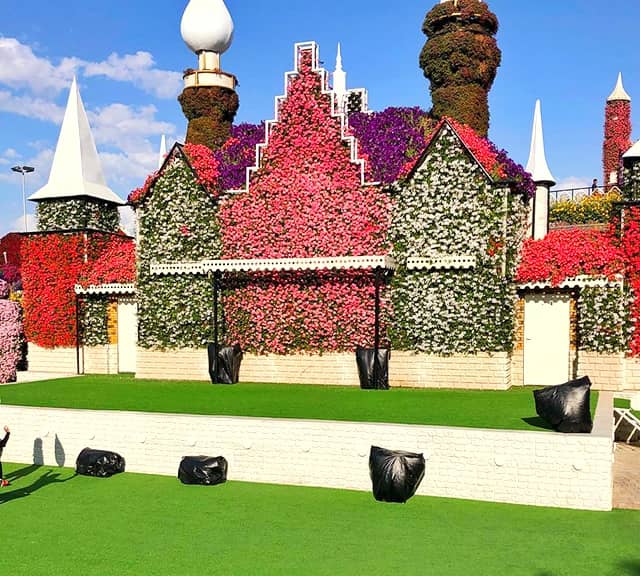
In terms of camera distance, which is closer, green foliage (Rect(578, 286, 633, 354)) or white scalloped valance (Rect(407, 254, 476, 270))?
green foliage (Rect(578, 286, 633, 354))

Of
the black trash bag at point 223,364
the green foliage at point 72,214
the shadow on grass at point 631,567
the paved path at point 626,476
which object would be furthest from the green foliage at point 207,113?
the shadow on grass at point 631,567

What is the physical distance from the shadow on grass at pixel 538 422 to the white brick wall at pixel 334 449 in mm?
897

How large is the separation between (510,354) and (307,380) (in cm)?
595

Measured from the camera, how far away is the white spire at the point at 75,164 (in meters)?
23.4

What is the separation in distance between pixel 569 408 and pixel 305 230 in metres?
10.5

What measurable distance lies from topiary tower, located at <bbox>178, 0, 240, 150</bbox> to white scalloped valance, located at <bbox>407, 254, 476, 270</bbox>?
1028 cm

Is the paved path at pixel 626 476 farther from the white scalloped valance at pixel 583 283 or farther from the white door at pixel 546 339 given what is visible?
the white scalloped valance at pixel 583 283

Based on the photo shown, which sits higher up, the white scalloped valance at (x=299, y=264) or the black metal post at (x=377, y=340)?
the white scalloped valance at (x=299, y=264)

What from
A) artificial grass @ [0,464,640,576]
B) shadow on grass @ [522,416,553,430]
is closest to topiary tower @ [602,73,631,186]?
shadow on grass @ [522,416,553,430]

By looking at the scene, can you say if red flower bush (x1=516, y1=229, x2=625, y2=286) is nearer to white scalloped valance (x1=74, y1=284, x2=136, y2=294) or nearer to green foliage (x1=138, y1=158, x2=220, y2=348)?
green foliage (x1=138, y1=158, x2=220, y2=348)

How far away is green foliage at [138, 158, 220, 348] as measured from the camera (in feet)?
68.1

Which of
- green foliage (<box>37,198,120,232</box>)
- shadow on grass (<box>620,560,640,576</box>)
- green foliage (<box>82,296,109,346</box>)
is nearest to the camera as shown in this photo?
shadow on grass (<box>620,560,640,576</box>)

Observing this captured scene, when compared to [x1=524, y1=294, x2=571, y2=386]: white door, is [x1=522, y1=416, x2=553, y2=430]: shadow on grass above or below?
below

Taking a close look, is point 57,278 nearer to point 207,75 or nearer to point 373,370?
point 207,75
